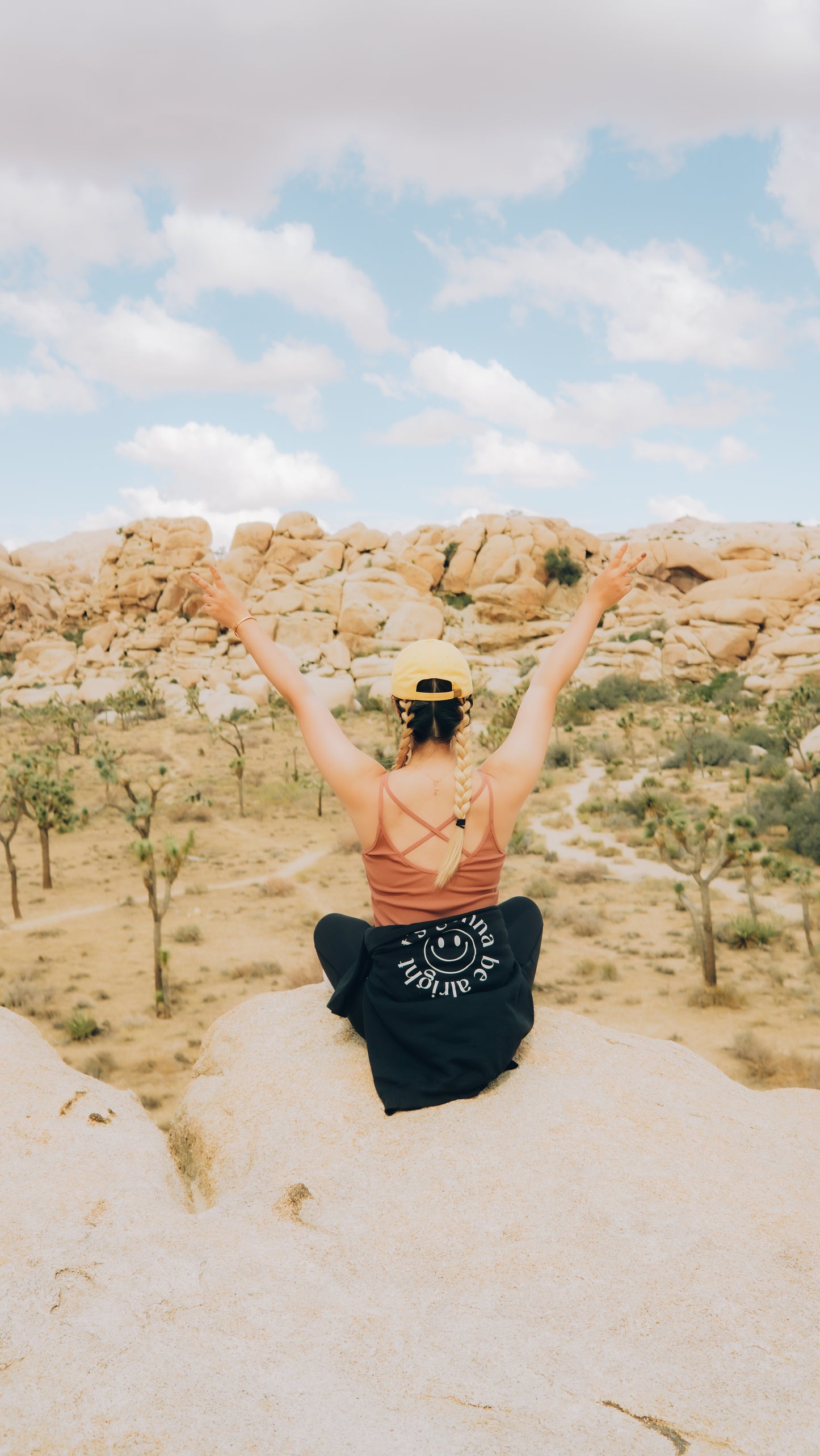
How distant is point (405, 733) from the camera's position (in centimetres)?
312

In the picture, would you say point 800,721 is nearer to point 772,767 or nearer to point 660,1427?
point 772,767

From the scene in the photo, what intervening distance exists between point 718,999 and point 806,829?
7392 mm

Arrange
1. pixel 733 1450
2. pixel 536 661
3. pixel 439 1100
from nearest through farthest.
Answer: pixel 733 1450
pixel 439 1100
pixel 536 661

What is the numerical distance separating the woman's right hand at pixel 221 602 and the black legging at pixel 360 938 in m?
1.27

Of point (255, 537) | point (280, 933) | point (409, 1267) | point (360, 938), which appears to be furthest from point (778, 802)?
point (255, 537)

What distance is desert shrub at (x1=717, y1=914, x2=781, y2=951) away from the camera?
12.2m

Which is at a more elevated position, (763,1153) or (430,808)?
(430,808)

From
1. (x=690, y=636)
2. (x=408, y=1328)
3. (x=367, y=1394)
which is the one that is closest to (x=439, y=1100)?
(x=408, y=1328)

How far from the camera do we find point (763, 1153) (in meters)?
2.99

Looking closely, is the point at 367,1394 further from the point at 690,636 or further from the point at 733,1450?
the point at 690,636

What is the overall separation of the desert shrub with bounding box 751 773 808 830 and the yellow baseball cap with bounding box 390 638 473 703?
1625 cm

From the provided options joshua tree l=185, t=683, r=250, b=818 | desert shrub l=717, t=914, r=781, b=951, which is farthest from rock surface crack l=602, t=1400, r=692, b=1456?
joshua tree l=185, t=683, r=250, b=818

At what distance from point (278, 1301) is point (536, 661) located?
4412 cm

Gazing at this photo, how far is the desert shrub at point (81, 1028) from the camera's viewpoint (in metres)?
9.98
